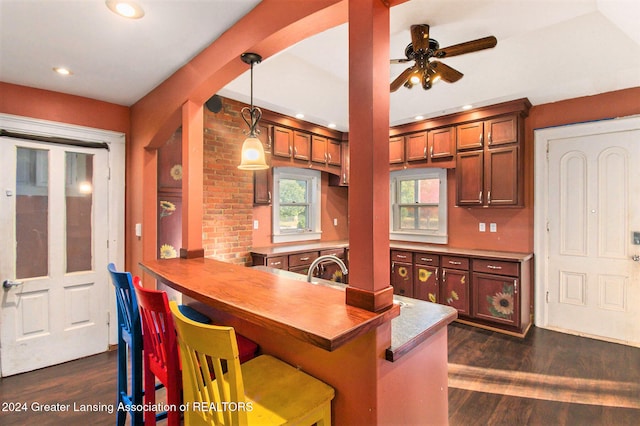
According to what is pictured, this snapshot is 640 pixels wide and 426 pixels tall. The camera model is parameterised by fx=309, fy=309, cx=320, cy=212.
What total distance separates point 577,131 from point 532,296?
1996mm

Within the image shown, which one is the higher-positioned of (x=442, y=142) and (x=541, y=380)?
(x=442, y=142)

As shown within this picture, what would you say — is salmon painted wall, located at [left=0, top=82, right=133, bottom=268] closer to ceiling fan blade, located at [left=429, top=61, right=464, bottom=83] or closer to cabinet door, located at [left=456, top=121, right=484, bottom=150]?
ceiling fan blade, located at [left=429, top=61, right=464, bottom=83]

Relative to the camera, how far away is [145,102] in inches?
115

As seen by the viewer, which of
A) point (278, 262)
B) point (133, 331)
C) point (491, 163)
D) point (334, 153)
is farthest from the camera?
point (334, 153)

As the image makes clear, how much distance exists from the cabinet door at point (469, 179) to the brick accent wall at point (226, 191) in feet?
8.90

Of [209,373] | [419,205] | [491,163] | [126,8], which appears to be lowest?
[209,373]

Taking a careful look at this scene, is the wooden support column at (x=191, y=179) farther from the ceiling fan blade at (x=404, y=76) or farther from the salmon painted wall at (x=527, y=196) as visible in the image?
the salmon painted wall at (x=527, y=196)

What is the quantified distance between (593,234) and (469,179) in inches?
55.2

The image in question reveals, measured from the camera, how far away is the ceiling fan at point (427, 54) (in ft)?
7.29

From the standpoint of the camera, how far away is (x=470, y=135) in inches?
157

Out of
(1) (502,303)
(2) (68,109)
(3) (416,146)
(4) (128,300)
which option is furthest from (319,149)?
(4) (128,300)

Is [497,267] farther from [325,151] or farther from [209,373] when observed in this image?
[209,373]

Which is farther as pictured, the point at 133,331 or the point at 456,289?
the point at 456,289

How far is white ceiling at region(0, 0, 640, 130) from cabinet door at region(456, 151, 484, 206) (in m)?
0.66
